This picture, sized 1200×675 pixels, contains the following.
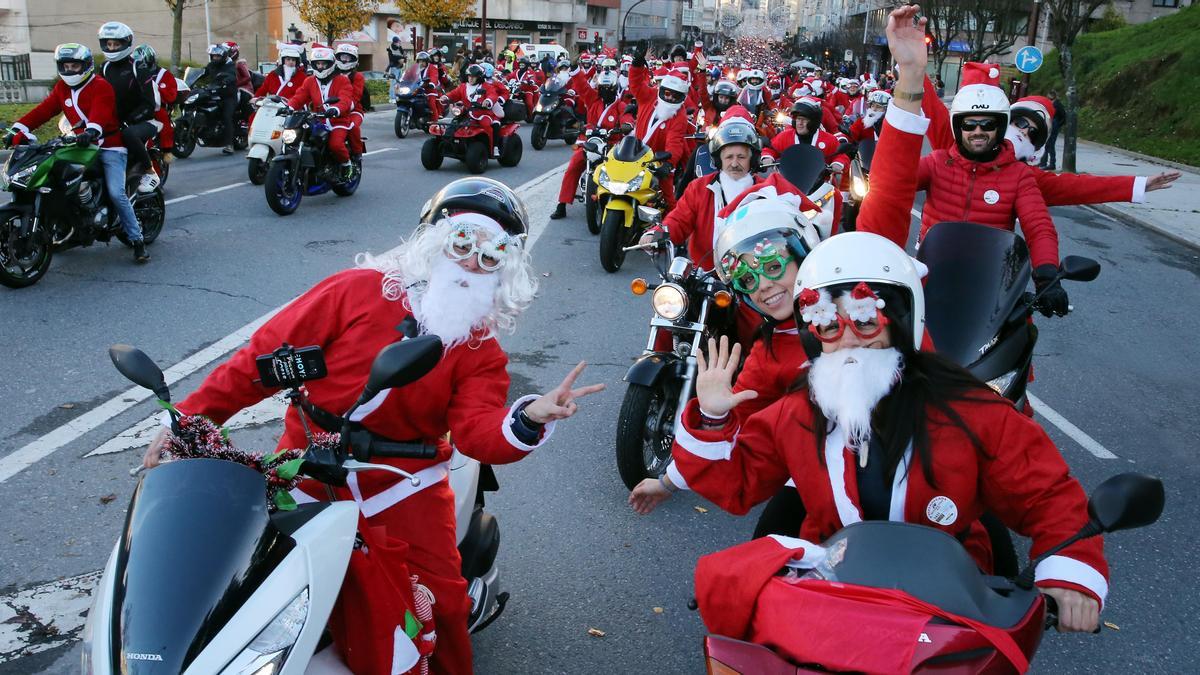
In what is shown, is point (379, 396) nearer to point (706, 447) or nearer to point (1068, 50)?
point (706, 447)

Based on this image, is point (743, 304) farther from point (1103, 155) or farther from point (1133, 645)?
point (1103, 155)

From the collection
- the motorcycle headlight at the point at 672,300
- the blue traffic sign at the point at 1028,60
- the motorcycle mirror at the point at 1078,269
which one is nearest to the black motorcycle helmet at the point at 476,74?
the blue traffic sign at the point at 1028,60

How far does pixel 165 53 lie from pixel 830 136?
37960 millimetres

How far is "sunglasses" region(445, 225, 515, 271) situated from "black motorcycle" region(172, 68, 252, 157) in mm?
14182

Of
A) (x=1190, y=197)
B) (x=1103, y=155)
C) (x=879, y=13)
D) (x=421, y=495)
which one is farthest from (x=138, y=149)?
(x=879, y=13)

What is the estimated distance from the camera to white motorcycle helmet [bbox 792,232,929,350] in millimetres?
2580

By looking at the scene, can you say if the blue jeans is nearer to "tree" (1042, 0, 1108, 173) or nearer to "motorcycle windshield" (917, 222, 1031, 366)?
"motorcycle windshield" (917, 222, 1031, 366)

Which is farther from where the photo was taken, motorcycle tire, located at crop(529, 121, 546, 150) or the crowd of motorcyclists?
motorcycle tire, located at crop(529, 121, 546, 150)

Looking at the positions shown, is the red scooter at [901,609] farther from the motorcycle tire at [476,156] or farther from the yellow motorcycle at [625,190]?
the motorcycle tire at [476,156]

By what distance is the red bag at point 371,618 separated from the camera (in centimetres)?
227

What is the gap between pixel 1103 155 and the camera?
24922 millimetres

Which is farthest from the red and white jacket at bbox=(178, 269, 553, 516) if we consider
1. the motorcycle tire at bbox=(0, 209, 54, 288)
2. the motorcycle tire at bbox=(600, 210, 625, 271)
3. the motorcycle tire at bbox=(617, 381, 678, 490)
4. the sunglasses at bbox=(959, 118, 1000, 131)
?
the motorcycle tire at bbox=(600, 210, 625, 271)

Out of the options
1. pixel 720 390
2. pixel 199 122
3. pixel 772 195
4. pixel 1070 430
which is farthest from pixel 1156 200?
pixel 720 390

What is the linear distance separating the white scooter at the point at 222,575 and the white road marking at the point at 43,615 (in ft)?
5.71
